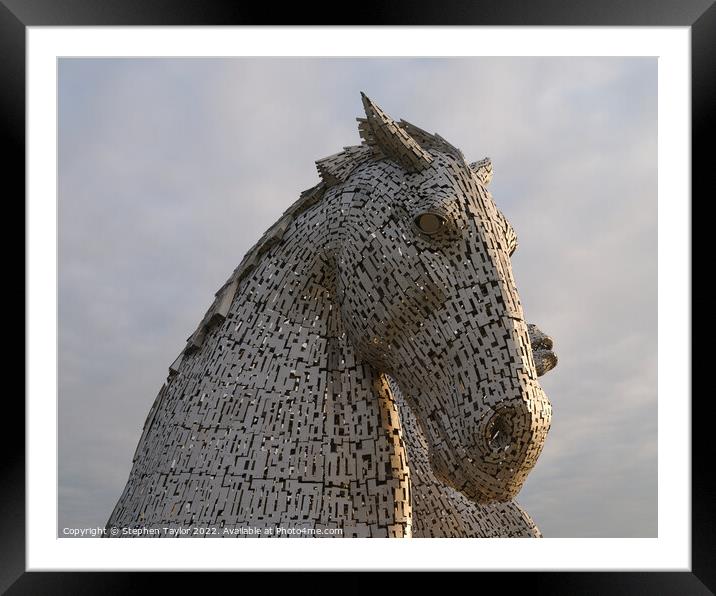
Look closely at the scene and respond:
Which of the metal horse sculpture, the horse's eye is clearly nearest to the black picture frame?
the metal horse sculpture

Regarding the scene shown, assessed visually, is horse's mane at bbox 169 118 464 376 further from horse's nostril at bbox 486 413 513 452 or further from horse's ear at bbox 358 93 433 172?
horse's nostril at bbox 486 413 513 452

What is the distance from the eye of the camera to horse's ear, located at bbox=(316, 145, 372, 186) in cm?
249

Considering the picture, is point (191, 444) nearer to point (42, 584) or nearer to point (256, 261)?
point (256, 261)

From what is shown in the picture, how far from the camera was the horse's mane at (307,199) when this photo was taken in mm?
2428

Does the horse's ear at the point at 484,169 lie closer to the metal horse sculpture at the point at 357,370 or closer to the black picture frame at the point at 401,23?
the metal horse sculpture at the point at 357,370

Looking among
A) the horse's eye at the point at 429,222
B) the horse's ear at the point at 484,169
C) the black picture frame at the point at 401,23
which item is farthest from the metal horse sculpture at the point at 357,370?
the black picture frame at the point at 401,23

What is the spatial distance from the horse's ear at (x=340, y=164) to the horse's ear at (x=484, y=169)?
0.41 m

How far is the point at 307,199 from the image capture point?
2494 millimetres

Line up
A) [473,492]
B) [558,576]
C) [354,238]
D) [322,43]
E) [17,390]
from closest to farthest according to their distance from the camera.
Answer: [473,492] → [354,238] → [558,576] → [17,390] → [322,43]

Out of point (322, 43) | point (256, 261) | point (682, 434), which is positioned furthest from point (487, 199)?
point (682, 434)

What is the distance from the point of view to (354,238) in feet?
7.43

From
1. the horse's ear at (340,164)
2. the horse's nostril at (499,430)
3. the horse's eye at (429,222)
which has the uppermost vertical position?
the horse's ear at (340,164)

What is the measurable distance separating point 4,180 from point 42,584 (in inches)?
55.3

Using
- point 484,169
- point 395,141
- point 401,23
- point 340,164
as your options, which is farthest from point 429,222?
point 401,23
